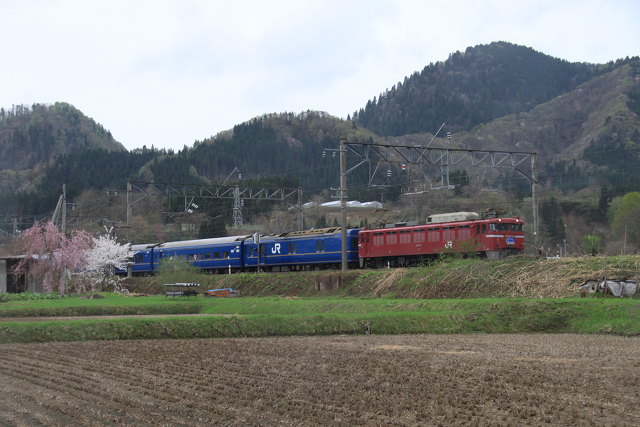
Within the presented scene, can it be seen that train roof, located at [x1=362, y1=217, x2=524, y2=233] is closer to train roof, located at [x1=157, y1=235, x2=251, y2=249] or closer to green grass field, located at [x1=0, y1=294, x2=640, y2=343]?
green grass field, located at [x1=0, y1=294, x2=640, y2=343]

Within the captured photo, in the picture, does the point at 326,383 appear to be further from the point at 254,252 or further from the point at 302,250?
the point at 254,252

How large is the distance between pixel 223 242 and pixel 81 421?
48143mm

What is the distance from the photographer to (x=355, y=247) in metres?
51.5

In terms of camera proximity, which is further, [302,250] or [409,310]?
[302,250]

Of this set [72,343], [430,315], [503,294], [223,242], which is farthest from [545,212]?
[72,343]

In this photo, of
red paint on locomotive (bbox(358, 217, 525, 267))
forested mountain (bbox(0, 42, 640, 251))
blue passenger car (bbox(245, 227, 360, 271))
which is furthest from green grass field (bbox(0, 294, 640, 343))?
forested mountain (bbox(0, 42, 640, 251))

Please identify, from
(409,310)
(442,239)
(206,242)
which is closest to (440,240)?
(442,239)

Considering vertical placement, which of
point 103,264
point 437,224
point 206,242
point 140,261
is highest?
point 437,224

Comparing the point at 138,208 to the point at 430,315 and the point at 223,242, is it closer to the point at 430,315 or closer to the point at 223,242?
the point at 223,242

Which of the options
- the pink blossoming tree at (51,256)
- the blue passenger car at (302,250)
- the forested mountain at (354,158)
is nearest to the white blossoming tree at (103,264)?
the pink blossoming tree at (51,256)

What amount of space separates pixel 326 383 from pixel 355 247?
3562 centimetres

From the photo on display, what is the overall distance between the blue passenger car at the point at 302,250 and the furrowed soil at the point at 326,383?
2666 centimetres

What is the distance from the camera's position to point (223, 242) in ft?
198

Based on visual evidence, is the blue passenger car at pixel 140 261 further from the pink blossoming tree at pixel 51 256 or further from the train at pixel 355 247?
the pink blossoming tree at pixel 51 256
